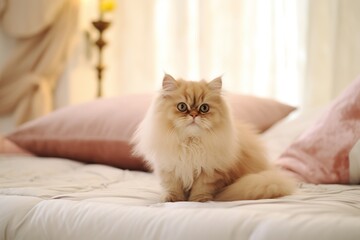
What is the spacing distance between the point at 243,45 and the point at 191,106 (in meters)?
1.75

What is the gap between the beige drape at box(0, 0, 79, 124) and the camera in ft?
10.1

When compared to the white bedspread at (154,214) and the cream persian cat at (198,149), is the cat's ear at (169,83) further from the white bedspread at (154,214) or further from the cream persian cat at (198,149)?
the white bedspread at (154,214)

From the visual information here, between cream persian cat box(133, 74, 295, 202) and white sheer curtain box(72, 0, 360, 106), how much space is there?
1488mm

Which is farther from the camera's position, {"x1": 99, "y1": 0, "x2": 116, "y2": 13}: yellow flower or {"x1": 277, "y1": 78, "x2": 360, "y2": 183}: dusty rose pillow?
{"x1": 99, "y1": 0, "x2": 116, "y2": 13}: yellow flower

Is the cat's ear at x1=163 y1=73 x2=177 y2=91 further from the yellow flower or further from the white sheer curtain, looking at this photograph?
the yellow flower

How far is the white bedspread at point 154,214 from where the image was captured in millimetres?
901

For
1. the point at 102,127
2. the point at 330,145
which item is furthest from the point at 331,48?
the point at 102,127

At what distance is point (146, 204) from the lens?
1.22m

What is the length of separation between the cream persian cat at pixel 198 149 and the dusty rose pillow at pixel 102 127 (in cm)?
61

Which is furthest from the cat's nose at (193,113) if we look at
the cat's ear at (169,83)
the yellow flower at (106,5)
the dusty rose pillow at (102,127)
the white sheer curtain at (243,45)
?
the yellow flower at (106,5)

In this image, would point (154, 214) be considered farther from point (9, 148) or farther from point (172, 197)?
point (9, 148)

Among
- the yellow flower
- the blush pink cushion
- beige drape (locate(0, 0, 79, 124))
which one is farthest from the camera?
beige drape (locate(0, 0, 79, 124))

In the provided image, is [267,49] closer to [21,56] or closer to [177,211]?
[21,56]

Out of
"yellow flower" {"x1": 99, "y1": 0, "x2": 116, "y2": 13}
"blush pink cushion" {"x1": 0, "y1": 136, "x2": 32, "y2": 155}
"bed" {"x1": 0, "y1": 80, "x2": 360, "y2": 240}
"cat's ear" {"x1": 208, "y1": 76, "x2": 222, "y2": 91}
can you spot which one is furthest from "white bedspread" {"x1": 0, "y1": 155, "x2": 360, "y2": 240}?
"yellow flower" {"x1": 99, "y1": 0, "x2": 116, "y2": 13}
